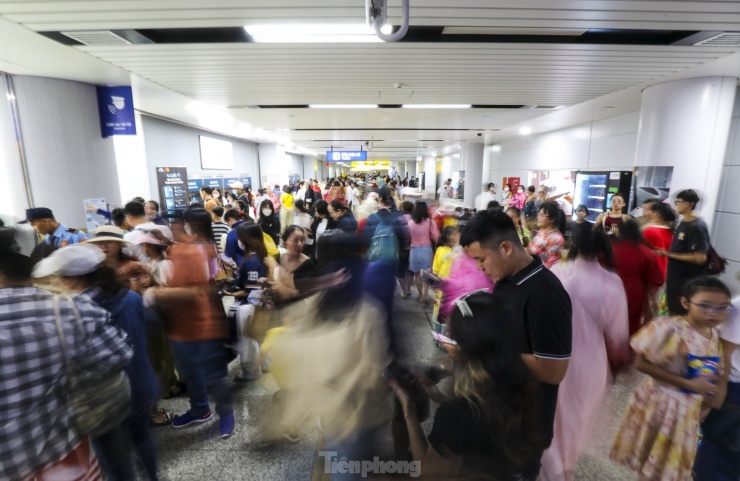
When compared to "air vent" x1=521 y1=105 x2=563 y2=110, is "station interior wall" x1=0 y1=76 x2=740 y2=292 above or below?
below

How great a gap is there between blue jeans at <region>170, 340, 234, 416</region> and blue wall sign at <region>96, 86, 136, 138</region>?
16.2 ft

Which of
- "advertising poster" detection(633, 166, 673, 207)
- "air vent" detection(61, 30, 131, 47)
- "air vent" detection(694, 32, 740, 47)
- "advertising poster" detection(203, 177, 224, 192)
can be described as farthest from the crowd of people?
"advertising poster" detection(203, 177, 224, 192)

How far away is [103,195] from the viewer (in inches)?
237

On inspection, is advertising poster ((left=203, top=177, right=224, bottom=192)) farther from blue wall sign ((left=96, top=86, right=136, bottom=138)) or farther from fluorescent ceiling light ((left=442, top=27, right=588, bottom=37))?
fluorescent ceiling light ((left=442, top=27, right=588, bottom=37))

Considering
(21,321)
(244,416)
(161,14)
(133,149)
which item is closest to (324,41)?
(161,14)

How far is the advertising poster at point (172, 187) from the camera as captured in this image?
9.63m

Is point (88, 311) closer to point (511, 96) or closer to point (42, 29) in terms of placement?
point (42, 29)

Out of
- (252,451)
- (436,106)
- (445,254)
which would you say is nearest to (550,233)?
(445,254)

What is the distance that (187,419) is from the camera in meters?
3.04

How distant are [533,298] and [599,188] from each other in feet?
27.5

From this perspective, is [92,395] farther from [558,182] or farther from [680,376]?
[558,182]

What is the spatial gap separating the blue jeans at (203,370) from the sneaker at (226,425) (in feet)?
0.13

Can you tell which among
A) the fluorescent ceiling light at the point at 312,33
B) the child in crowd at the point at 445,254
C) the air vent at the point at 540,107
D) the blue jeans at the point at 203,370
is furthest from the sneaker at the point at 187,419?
the air vent at the point at 540,107

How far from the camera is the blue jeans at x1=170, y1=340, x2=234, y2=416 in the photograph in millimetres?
2672
